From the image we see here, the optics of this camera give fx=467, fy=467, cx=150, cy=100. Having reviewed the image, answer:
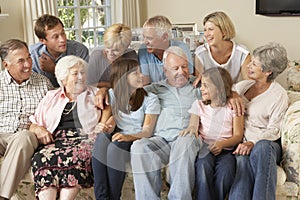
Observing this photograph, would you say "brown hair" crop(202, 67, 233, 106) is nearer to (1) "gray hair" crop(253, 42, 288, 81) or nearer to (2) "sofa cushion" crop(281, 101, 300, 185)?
(1) "gray hair" crop(253, 42, 288, 81)

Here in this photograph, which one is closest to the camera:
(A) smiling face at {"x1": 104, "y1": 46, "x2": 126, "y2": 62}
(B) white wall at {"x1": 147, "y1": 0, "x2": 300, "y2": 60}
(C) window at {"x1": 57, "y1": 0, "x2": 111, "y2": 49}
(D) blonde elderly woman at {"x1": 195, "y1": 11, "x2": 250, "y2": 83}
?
(A) smiling face at {"x1": 104, "y1": 46, "x2": 126, "y2": 62}

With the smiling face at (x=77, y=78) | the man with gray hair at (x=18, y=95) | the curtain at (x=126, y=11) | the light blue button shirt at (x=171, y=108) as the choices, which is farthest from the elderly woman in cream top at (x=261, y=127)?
the curtain at (x=126, y=11)

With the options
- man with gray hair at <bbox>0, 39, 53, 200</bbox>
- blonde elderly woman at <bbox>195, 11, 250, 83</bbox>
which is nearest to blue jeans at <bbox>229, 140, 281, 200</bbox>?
blonde elderly woman at <bbox>195, 11, 250, 83</bbox>

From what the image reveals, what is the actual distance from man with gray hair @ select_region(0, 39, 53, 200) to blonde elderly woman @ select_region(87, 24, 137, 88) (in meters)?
0.38

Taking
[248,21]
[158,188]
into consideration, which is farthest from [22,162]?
[248,21]

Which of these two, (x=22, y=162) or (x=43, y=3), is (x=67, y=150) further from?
(x=43, y=3)

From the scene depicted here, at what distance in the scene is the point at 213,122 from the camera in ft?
7.92

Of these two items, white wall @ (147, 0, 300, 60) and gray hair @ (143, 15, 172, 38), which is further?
white wall @ (147, 0, 300, 60)

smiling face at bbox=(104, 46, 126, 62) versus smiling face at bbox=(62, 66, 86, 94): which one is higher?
smiling face at bbox=(104, 46, 126, 62)

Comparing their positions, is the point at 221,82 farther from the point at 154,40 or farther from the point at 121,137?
the point at 121,137

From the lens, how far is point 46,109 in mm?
2633

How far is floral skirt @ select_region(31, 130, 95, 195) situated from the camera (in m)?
2.37

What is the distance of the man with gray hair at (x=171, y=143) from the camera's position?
2262 millimetres

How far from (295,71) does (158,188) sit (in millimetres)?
1562
